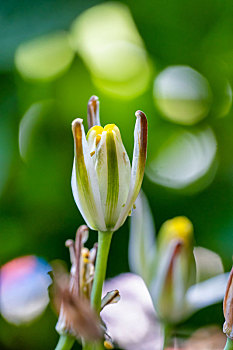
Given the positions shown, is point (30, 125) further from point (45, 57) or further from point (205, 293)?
point (205, 293)

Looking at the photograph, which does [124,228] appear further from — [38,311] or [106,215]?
[106,215]

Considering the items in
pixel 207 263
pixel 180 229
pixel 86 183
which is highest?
pixel 86 183

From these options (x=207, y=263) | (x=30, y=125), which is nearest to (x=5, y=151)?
(x=30, y=125)

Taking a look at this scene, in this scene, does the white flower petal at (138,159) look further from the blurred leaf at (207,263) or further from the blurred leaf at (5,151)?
the blurred leaf at (5,151)

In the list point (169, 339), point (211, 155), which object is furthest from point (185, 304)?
point (211, 155)

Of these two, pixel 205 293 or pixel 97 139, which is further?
pixel 205 293

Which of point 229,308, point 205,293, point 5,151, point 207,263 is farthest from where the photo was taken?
point 5,151
